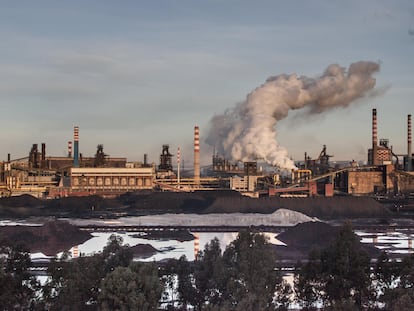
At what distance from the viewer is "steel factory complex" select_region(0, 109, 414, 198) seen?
167ft

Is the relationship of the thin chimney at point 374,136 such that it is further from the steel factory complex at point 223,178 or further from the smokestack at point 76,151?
the smokestack at point 76,151

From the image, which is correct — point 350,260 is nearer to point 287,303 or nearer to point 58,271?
point 287,303

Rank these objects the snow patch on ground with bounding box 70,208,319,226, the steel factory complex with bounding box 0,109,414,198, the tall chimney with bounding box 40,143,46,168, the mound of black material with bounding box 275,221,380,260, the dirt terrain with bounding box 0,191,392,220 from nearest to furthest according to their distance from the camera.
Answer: the mound of black material with bounding box 275,221,380,260
the snow patch on ground with bounding box 70,208,319,226
the dirt terrain with bounding box 0,191,392,220
the steel factory complex with bounding box 0,109,414,198
the tall chimney with bounding box 40,143,46,168

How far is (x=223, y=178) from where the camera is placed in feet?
187

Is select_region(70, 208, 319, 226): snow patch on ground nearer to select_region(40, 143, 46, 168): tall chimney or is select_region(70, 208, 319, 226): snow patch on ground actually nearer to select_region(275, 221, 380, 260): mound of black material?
select_region(275, 221, 380, 260): mound of black material

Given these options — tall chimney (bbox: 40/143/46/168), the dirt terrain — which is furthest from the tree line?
tall chimney (bbox: 40/143/46/168)

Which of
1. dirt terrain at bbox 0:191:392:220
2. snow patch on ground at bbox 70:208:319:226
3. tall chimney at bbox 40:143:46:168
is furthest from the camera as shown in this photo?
tall chimney at bbox 40:143:46:168

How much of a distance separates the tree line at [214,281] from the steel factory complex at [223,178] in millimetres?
32584

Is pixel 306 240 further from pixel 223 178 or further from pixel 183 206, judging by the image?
pixel 223 178

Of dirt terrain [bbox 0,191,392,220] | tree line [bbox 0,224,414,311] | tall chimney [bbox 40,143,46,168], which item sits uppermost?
tall chimney [bbox 40,143,46,168]

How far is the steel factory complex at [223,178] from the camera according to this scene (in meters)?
51.0

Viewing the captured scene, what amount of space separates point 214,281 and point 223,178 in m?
42.1

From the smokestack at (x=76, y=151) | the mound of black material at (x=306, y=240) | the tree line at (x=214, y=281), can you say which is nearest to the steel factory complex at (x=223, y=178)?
the smokestack at (x=76, y=151)

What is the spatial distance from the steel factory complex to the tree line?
32.6m
